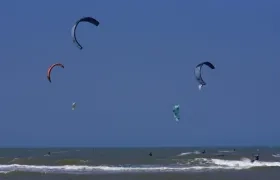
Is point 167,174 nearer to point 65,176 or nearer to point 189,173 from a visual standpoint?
point 189,173

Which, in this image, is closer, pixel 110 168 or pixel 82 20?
pixel 82 20

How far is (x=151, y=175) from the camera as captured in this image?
28047 millimetres

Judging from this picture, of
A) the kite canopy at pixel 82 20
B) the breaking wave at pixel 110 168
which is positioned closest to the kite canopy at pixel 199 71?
the kite canopy at pixel 82 20

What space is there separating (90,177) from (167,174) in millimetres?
4131

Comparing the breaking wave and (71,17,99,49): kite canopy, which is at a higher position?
(71,17,99,49): kite canopy

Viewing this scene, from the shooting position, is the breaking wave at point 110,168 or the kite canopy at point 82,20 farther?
the breaking wave at point 110,168

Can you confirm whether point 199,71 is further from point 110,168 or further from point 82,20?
point 110,168

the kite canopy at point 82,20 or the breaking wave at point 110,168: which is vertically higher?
the kite canopy at point 82,20

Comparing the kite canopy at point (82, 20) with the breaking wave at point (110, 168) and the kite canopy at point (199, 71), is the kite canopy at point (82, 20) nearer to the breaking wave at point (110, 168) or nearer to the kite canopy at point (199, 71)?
the kite canopy at point (199, 71)

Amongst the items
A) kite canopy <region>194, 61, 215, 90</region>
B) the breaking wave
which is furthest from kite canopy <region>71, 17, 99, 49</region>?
the breaking wave

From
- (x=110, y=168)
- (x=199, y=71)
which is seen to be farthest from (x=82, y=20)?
(x=110, y=168)

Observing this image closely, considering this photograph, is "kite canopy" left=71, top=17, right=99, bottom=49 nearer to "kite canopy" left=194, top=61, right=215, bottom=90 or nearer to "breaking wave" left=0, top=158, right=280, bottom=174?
"kite canopy" left=194, top=61, right=215, bottom=90

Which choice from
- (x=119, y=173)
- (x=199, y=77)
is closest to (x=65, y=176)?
(x=119, y=173)

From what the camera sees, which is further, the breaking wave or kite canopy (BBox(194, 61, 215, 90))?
the breaking wave
